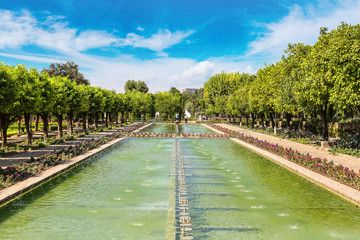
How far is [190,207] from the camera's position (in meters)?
9.94

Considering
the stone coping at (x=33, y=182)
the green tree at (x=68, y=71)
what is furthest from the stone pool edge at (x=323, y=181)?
the green tree at (x=68, y=71)

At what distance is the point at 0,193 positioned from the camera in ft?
34.2

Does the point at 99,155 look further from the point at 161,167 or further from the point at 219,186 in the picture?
the point at 219,186

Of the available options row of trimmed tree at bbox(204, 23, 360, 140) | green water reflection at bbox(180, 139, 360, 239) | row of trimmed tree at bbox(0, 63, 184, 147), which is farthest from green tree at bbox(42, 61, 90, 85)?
green water reflection at bbox(180, 139, 360, 239)

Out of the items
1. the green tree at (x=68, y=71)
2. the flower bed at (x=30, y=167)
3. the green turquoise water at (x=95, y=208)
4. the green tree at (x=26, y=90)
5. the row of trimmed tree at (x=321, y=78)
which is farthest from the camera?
the green tree at (x=68, y=71)

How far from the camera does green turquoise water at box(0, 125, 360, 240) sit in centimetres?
796

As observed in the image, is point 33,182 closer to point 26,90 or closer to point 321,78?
point 26,90

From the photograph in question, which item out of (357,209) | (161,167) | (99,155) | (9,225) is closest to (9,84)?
(99,155)

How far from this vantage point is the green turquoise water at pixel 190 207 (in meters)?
7.96

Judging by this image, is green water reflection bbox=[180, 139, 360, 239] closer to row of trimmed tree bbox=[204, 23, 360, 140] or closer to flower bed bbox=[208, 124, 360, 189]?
flower bed bbox=[208, 124, 360, 189]

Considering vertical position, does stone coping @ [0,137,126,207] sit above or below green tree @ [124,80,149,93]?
below

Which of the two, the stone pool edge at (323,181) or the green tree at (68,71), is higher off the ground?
the green tree at (68,71)

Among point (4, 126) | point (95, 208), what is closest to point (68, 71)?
point (4, 126)

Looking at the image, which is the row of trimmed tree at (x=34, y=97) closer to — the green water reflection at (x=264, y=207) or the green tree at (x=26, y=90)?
the green tree at (x=26, y=90)
